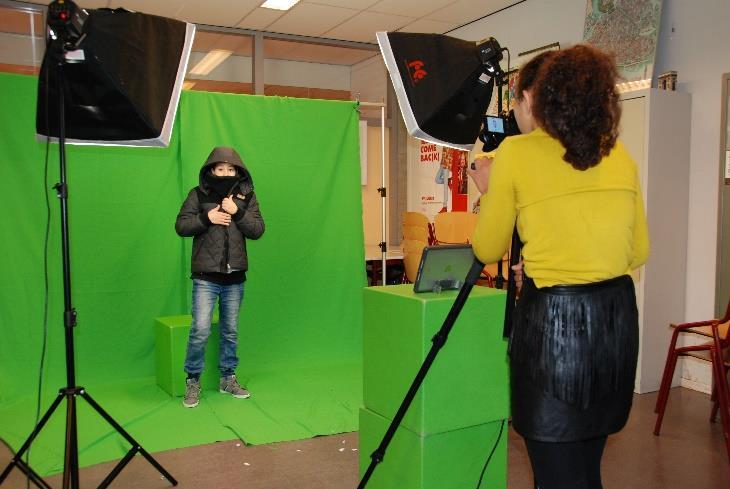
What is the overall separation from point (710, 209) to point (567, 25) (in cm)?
193

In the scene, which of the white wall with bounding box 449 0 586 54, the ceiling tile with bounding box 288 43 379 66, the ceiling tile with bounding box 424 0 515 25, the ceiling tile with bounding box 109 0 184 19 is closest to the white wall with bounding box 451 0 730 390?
the white wall with bounding box 449 0 586 54

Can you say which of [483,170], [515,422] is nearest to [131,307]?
[483,170]

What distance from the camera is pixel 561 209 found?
4.55 feet

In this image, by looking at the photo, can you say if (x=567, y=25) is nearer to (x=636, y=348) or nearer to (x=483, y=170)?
(x=483, y=170)

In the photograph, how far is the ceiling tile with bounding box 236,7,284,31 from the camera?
5785 mm

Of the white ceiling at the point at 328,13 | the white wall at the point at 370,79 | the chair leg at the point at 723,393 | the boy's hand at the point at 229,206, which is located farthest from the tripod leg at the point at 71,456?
the white wall at the point at 370,79

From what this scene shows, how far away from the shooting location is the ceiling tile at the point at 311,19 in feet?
18.8

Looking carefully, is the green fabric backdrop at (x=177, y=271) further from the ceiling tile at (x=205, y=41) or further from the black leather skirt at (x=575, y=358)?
the ceiling tile at (x=205, y=41)

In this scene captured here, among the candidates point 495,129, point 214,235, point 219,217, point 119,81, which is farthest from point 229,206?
point 495,129

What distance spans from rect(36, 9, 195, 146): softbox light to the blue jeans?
1.54 metres

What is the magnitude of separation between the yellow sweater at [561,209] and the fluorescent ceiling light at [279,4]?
180 inches

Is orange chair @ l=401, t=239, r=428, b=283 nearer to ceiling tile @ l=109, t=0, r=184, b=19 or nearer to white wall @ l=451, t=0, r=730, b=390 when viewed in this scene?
white wall @ l=451, t=0, r=730, b=390

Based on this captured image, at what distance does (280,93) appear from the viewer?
682cm

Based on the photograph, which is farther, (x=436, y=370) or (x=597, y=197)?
(x=436, y=370)
